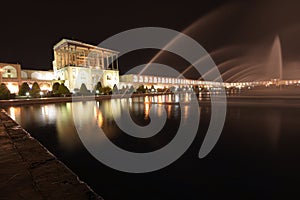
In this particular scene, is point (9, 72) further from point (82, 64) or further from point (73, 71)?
point (82, 64)

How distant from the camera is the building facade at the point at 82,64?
46.3 meters

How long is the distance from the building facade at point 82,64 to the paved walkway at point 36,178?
45432 millimetres

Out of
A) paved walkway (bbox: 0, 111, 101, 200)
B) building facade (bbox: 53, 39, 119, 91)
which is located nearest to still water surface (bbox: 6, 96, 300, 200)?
paved walkway (bbox: 0, 111, 101, 200)

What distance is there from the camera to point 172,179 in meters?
3.57

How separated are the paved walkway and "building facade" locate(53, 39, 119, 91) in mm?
45432

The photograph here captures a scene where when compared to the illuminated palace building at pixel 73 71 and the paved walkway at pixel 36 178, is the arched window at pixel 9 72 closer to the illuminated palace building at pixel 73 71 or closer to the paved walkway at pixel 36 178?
the illuminated palace building at pixel 73 71

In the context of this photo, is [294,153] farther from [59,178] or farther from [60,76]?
[60,76]

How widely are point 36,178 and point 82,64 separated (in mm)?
56137

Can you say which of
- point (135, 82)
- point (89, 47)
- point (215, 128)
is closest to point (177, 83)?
point (135, 82)

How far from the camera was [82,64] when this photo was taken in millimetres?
53750

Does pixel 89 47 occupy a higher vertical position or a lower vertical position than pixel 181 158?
higher

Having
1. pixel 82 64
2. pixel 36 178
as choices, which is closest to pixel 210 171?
pixel 36 178

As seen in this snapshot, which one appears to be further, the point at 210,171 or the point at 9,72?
the point at 9,72

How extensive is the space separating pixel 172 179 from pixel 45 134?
5.91 meters
